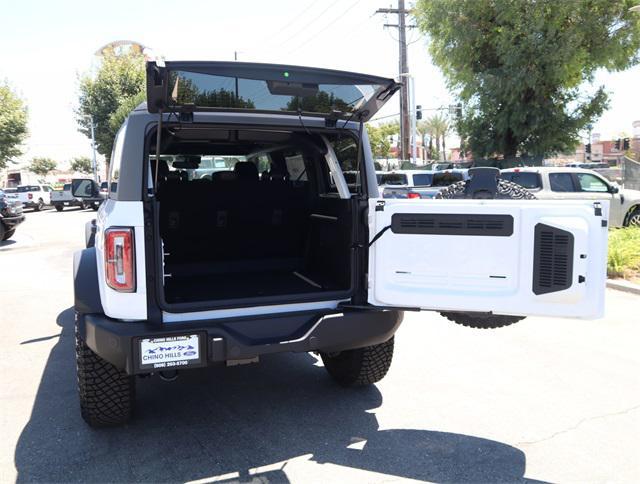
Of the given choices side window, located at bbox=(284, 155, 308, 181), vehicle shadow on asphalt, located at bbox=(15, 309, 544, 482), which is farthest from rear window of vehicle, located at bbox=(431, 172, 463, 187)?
vehicle shadow on asphalt, located at bbox=(15, 309, 544, 482)

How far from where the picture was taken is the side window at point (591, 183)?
11.8 metres

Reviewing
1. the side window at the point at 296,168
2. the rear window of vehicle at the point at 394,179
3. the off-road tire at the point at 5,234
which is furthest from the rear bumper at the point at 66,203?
the side window at the point at 296,168

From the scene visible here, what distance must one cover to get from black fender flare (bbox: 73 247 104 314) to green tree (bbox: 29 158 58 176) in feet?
314

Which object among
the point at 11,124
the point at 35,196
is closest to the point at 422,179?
the point at 35,196

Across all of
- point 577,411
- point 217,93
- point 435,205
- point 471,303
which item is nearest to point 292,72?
point 217,93

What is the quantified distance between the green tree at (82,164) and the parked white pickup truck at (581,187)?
299ft

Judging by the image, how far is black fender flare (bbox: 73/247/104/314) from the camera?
3.16 meters

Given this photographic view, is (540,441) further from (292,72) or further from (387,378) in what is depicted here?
(292,72)

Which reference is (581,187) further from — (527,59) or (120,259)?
(120,259)

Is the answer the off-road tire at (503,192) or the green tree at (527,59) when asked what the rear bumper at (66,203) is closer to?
the green tree at (527,59)

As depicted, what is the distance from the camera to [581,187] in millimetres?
11789

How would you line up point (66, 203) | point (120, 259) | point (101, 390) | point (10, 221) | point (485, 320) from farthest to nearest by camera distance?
point (66, 203) → point (10, 221) → point (485, 320) → point (101, 390) → point (120, 259)

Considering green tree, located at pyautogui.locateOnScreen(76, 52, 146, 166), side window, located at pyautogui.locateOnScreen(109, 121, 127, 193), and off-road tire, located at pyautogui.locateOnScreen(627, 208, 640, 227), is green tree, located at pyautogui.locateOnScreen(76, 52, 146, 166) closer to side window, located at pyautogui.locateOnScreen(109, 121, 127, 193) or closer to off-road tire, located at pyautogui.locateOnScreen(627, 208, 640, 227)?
off-road tire, located at pyautogui.locateOnScreen(627, 208, 640, 227)

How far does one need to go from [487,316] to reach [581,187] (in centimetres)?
975
